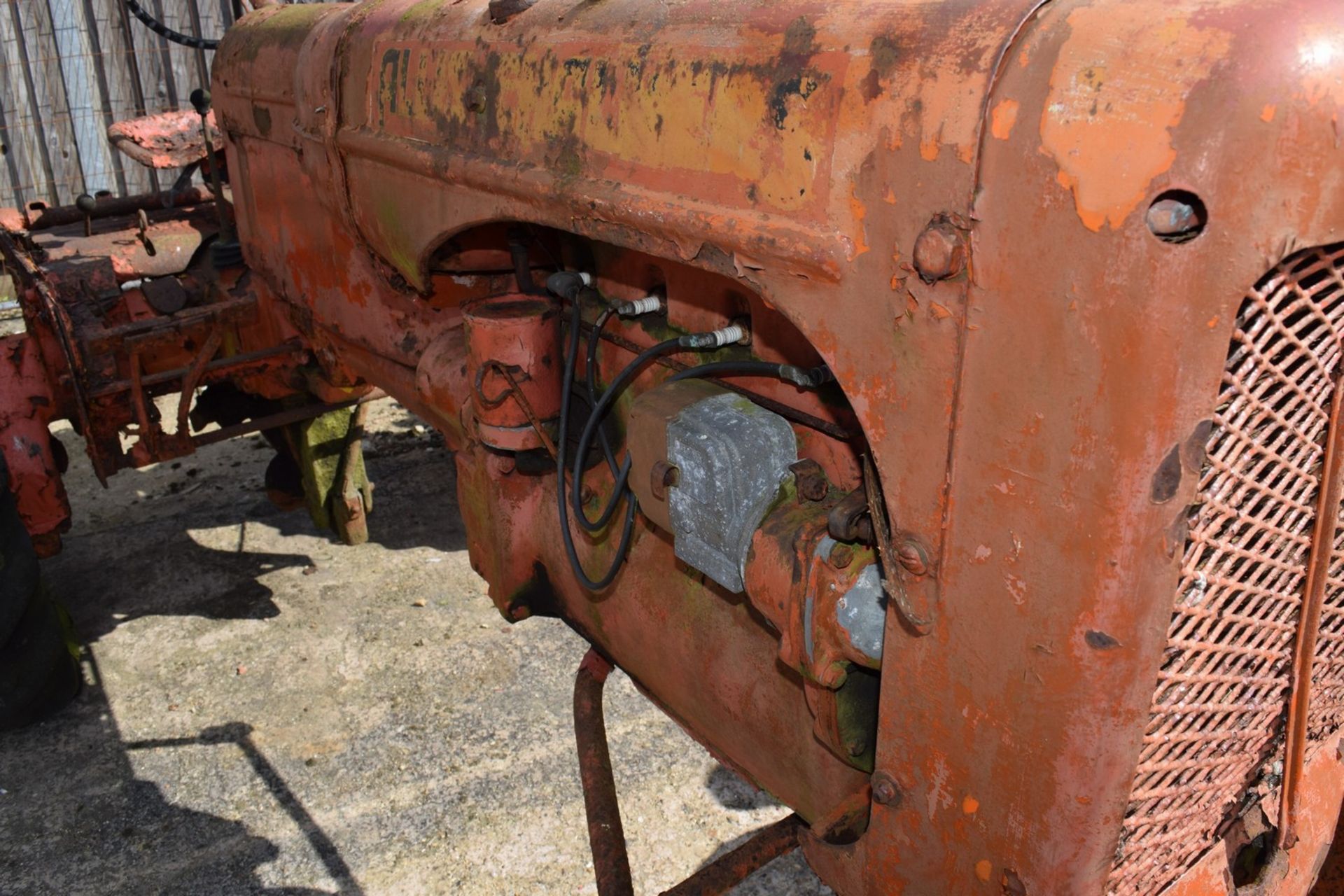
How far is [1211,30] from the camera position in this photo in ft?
2.60

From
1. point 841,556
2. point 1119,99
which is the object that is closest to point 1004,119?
point 1119,99

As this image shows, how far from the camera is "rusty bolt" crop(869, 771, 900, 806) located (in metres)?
1.20

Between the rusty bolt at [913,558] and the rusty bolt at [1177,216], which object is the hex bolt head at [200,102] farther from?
the rusty bolt at [1177,216]

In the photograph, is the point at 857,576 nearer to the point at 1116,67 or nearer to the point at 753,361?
the point at 753,361

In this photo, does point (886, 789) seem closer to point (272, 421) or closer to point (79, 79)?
point (272, 421)

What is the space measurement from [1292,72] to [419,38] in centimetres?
146

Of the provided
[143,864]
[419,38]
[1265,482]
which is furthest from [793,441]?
[143,864]

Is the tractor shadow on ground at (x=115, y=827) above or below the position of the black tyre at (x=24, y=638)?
below

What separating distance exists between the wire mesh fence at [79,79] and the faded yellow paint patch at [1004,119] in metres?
6.11

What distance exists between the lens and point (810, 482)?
1365 mm

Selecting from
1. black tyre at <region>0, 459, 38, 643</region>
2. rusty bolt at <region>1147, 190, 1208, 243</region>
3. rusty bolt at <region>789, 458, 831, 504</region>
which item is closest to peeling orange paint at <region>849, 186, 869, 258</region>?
rusty bolt at <region>1147, 190, 1208, 243</region>

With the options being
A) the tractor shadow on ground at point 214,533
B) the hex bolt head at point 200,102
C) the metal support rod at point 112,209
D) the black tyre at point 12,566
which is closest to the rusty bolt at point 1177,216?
the black tyre at point 12,566

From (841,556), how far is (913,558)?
0.59ft

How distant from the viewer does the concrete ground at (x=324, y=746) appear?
A: 8.45 feet
